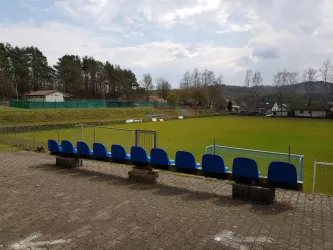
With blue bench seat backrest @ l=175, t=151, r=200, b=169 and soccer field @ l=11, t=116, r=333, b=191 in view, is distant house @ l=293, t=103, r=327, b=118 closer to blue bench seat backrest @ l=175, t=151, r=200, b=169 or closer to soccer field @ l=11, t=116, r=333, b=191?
soccer field @ l=11, t=116, r=333, b=191

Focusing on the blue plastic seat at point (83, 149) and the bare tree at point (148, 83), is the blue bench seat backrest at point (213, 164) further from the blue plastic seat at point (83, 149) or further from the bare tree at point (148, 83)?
the bare tree at point (148, 83)

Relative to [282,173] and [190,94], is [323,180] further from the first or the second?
[190,94]

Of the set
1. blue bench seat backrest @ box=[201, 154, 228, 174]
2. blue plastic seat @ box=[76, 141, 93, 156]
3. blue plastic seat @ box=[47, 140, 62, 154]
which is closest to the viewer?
blue bench seat backrest @ box=[201, 154, 228, 174]

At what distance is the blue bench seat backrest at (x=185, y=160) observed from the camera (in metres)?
7.28

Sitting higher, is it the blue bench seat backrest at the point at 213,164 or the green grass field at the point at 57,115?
the blue bench seat backrest at the point at 213,164

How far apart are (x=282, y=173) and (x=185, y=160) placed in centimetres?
238

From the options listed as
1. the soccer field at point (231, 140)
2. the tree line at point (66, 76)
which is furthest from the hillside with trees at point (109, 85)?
the soccer field at point (231, 140)

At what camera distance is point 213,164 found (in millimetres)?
6918

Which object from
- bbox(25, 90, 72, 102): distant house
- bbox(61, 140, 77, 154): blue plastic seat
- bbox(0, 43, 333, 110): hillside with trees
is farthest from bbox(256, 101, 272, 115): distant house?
bbox(61, 140, 77, 154): blue plastic seat

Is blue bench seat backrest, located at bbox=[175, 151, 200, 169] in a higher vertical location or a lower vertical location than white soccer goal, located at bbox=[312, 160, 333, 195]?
higher

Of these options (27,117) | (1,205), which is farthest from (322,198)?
(27,117)

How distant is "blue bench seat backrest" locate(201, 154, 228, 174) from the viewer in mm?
6832

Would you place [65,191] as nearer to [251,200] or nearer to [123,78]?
[251,200]

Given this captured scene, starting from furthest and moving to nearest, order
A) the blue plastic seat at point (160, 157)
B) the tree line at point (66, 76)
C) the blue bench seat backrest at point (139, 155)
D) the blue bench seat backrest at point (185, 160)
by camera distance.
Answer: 1. the tree line at point (66, 76)
2. the blue bench seat backrest at point (139, 155)
3. the blue plastic seat at point (160, 157)
4. the blue bench seat backrest at point (185, 160)
